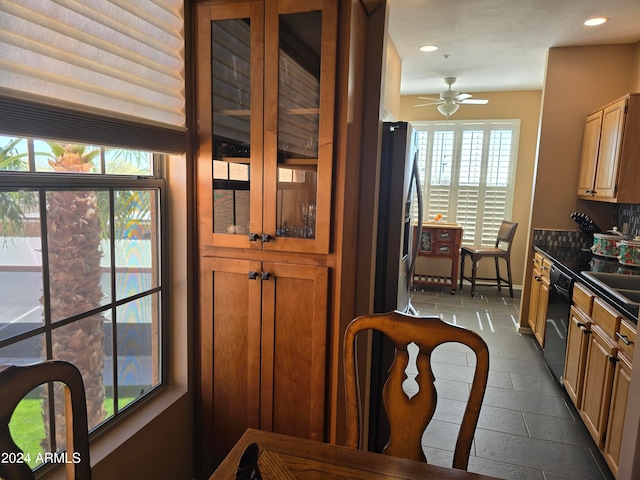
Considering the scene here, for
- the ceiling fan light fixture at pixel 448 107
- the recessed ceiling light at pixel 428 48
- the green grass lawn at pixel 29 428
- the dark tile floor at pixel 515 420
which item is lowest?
the dark tile floor at pixel 515 420

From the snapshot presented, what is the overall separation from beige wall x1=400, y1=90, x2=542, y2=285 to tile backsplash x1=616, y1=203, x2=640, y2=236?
6.94ft

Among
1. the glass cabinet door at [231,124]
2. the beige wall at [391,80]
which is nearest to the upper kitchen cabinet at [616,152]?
the beige wall at [391,80]

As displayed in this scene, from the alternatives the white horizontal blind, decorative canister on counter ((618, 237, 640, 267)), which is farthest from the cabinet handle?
the white horizontal blind

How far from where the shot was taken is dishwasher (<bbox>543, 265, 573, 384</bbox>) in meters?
2.91

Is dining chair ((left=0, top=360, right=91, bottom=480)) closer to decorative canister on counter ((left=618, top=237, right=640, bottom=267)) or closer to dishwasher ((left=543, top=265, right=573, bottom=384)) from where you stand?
dishwasher ((left=543, top=265, right=573, bottom=384))

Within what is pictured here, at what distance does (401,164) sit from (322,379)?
1106mm

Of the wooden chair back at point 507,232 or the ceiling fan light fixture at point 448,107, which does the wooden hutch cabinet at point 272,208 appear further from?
the wooden chair back at point 507,232

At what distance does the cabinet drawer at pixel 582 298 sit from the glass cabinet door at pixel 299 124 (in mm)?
1763

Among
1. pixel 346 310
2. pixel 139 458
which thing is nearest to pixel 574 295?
pixel 346 310

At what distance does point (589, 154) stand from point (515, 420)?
8.00 feet

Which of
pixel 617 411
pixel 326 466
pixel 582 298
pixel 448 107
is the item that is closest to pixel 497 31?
pixel 448 107

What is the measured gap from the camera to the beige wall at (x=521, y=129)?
576 centimetres

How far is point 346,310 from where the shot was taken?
191 cm

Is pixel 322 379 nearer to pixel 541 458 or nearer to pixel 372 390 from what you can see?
pixel 372 390
